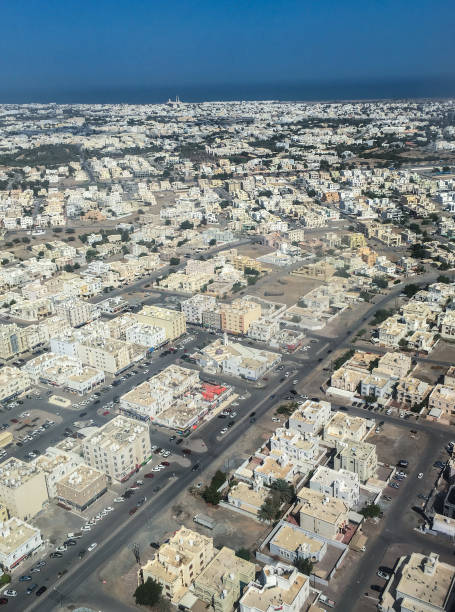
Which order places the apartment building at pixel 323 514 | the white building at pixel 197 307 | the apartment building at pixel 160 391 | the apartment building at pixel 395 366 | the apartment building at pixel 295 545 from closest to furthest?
the apartment building at pixel 295 545
the apartment building at pixel 323 514
the apartment building at pixel 160 391
the apartment building at pixel 395 366
the white building at pixel 197 307

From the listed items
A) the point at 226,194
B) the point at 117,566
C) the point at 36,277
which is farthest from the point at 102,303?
the point at 226,194

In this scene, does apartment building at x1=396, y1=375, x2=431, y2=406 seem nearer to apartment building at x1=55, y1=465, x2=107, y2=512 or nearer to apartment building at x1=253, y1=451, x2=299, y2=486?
apartment building at x1=253, y1=451, x2=299, y2=486

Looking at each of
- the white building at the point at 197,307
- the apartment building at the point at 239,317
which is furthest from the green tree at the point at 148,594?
the white building at the point at 197,307

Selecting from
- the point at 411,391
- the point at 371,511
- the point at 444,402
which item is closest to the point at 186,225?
the point at 411,391

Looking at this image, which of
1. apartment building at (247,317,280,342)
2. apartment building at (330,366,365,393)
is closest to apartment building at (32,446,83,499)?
apartment building at (330,366,365,393)

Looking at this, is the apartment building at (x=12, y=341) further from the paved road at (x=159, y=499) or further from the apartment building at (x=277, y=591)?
the apartment building at (x=277, y=591)

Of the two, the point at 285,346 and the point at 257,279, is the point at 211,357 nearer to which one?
the point at 285,346
